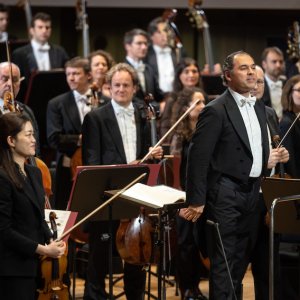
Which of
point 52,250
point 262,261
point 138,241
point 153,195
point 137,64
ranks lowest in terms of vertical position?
point 262,261

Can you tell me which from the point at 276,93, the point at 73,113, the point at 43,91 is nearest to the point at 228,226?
the point at 73,113

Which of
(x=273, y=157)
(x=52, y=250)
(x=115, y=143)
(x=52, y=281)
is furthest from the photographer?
(x=115, y=143)

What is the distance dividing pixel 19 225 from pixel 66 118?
2.43 metres

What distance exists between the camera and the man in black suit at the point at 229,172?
4.71 metres

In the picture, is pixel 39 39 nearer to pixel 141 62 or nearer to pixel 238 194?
pixel 141 62

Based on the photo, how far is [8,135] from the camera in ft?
14.4

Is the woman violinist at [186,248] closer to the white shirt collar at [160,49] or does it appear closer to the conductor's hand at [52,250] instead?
the conductor's hand at [52,250]

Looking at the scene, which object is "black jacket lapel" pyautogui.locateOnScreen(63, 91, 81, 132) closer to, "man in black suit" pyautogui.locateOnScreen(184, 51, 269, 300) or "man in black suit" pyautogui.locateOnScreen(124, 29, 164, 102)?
"man in black suit" pyautogui.locateOnScreen(124, 29, 164, 102)

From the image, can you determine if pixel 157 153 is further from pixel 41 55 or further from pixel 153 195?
pixel 41 55

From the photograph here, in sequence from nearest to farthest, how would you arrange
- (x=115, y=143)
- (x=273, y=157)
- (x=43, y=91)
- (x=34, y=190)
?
(x=34, y=190)
(x=273, y=157)
(x=115, y=143)
(x=43, y=91)

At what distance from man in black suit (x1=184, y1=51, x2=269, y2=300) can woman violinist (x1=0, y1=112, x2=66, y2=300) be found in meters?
0.82

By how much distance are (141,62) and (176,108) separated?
76.3 inches

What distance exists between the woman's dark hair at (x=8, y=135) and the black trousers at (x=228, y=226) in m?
1.05

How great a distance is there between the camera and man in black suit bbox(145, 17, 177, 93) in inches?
324
